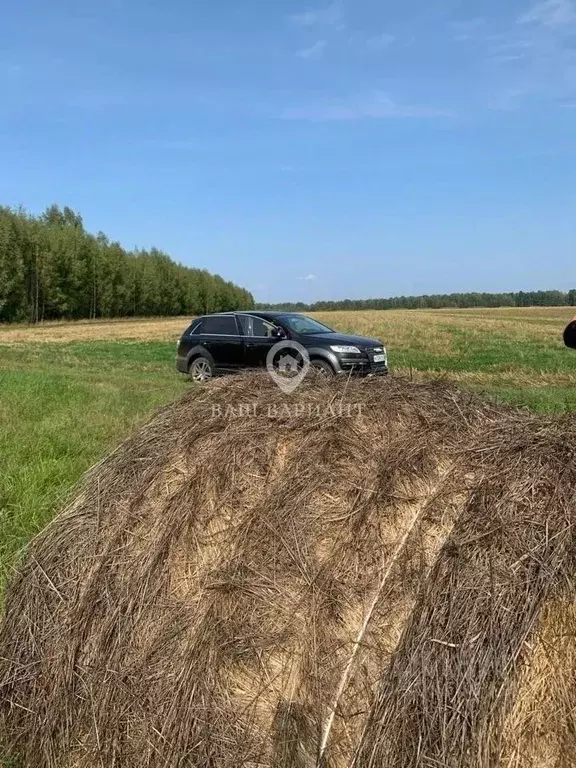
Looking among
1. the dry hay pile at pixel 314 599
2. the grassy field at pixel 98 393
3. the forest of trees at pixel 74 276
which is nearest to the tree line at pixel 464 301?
the forest of trees at pixel 74 276

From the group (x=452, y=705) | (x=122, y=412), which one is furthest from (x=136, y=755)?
(x=122, y=412)

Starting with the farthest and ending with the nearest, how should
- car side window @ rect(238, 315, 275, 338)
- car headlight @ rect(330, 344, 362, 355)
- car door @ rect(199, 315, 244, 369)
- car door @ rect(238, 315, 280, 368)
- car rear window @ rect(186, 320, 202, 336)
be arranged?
car rear window @ rect(186, 320, 202, 336), car door @ rect(199, 315, 244, 369), car side window @ rect(238, 315, 275, 338), car door @ rect(238, 315, 280, 368), car headlight @ rect(330, 344, 362, 355)

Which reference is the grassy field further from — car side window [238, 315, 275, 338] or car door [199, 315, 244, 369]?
car side window [238, 315, 275, 338]

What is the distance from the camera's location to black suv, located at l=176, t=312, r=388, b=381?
44.1ft

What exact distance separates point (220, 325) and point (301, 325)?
2120 mm

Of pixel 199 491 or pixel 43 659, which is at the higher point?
pixel 199 491

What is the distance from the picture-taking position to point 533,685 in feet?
6.59

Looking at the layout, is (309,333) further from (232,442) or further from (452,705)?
(452,705)

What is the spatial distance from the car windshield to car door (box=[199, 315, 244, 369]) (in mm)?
1215

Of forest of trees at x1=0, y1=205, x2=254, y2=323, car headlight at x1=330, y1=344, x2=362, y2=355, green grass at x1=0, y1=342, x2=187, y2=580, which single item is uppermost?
forest of trees at x1=0, y1=205, x2=254, y2=323

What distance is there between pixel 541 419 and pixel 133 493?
2023mm

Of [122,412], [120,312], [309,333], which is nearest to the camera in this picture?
[122,412]

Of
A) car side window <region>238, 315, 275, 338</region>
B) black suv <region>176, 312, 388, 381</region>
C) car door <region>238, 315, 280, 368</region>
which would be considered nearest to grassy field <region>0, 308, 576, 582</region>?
black suv <region>176, 312, 388, 381</region>

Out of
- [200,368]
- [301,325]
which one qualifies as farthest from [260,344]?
[200,368]
